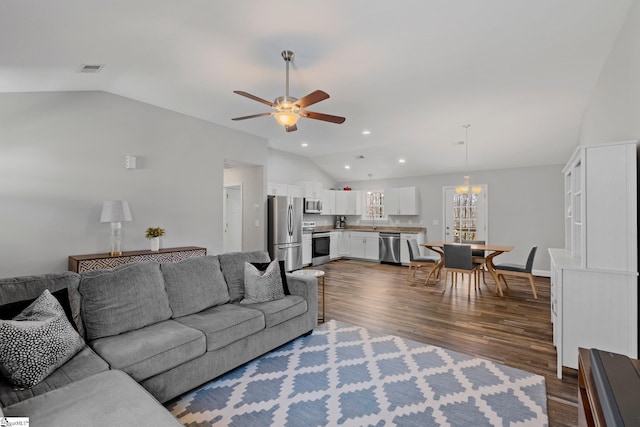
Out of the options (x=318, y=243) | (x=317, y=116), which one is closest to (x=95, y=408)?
(x=317, y=116)

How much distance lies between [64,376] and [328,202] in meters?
7.21

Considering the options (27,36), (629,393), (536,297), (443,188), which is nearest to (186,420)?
(629,393)

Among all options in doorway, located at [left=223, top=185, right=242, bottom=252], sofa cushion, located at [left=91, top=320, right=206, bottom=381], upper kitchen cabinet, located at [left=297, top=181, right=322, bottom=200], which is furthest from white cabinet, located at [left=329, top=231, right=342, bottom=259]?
sofa cushion, located at [left=91, top=320, right=206, bottom=381]

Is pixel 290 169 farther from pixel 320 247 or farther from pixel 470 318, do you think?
pixel 470 318

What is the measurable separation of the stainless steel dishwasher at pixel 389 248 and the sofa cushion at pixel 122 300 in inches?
242

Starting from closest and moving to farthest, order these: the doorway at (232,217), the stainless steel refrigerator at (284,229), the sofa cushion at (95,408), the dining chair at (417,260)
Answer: the sofa cushion at (95,408) → the dining chair at (417,260) → the stainless steel refrigerator at (284,229) → the doorway at (232,217)

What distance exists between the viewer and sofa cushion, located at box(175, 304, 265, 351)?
7.79ft

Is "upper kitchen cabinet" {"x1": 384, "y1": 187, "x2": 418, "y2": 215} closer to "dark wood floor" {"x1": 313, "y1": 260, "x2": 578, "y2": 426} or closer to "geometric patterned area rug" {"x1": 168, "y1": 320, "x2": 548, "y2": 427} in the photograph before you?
"dark wood floor" {"x1": 313, "y1": 260, "x2": 578, "y2": 426}

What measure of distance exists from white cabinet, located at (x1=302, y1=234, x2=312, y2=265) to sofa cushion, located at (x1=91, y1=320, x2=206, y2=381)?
5.13 metres

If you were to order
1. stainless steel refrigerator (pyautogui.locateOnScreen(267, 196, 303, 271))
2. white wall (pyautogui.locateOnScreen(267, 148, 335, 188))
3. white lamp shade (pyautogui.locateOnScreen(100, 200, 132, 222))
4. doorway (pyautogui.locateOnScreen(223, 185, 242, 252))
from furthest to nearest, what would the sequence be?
white wall (pyautogui.locateOnScreen(267, 148, 335, 188)) → doorway (pyautogui.locateOnScreen(223, 185, 242, 252)) → stainless steel refrigerator (pyautogui.locateOnScreen(267, 196, 303, 271)) → white lamp shade (pyautogui.locateOnScreen(100, 200, 132, 222))

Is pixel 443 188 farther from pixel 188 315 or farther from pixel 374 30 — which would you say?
pixel 188 315

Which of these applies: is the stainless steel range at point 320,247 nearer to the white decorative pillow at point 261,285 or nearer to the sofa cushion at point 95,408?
the white decorative pillow at point 261,285

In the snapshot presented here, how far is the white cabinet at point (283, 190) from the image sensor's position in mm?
6883

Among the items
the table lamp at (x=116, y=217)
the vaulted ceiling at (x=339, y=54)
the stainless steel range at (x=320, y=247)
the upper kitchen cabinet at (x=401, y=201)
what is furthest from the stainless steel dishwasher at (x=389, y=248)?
the table lamp at (x=116, y=217)
